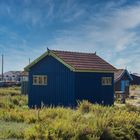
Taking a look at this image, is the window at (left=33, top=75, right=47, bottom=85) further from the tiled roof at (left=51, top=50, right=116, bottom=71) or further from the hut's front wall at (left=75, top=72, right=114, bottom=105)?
the hut's front wall at (left=75, top=72, right=114, bottom=105)

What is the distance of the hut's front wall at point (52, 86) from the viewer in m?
28.5

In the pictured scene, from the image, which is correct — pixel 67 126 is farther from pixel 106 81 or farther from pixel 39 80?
pixel 106 81

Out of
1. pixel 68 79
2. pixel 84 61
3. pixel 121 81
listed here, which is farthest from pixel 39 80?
pixel 121 81

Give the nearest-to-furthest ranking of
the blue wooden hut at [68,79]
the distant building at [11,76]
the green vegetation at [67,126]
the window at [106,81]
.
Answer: the green vegetation at [67,126] → the blue wooden hut at [68,79] → the window at [106,81] → the distant building at [11,76]

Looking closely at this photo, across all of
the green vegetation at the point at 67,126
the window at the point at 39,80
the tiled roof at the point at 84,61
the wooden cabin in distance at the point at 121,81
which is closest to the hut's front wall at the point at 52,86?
the window at the point at 39,80

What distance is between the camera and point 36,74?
102 feet

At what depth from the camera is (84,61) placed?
1208 inches

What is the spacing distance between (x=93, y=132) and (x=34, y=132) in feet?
6.96

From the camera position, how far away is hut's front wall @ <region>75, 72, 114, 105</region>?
2858cm

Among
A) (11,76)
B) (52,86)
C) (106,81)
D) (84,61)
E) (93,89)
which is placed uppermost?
(11,76)

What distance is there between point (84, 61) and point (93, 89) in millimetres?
2257

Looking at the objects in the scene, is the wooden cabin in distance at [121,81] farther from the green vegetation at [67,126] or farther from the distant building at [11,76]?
the distant building at [11,76]

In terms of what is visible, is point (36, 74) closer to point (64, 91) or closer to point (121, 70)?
point (64, 91)

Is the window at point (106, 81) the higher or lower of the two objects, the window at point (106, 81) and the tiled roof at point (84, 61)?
the lower
